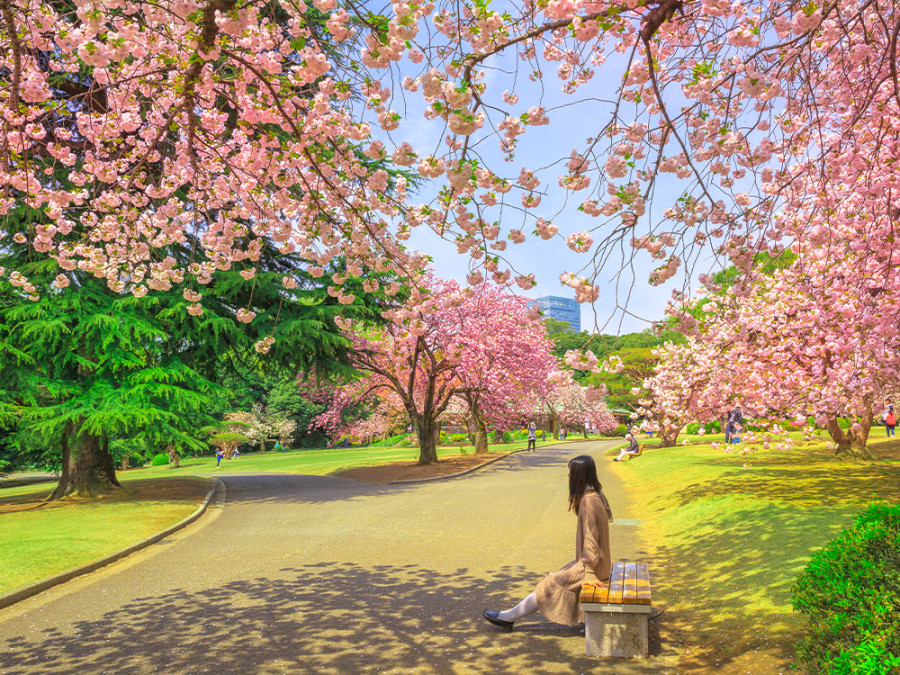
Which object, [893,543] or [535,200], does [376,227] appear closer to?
[535,200]

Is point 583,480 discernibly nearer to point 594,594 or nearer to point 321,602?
point 594,594

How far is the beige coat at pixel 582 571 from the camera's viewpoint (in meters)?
5.18

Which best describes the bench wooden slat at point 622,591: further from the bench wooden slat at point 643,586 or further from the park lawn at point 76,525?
the park lawn at point 76,525

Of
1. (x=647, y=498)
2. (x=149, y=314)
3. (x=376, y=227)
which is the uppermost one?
(x=149, y=314)

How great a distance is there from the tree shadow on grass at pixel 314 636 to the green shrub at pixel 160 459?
4514 centimetres

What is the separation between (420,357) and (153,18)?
66.0 feet

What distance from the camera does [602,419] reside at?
6134cm

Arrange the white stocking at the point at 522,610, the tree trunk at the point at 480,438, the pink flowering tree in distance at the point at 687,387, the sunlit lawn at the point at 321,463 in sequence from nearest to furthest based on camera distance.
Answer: the white stocking at the point at 522,610
the pink flowering tree in distance at the point at 687,387
the sunlit lawn at the point at 321,463
the tree trunk at the point at 480,438

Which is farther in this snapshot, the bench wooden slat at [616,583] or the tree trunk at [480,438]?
the tree trunk at [480,438]

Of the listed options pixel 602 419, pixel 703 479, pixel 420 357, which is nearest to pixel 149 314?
pixel 420 357

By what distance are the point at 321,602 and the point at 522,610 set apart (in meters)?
2.39

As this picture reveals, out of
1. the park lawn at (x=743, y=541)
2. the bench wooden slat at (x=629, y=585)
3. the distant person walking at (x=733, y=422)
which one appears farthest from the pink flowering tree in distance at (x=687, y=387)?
the bench wooden slat at (x=629, y=585)

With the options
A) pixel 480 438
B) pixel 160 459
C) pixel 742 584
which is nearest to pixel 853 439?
pixel 742 584

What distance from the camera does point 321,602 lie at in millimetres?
6434
